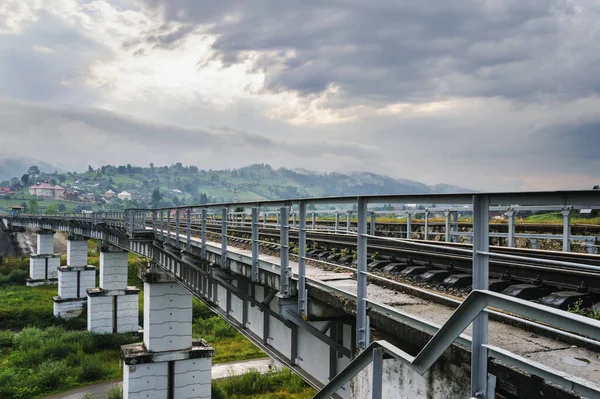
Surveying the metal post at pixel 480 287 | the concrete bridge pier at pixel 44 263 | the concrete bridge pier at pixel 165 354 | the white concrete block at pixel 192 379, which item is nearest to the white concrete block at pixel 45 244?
the concrete bridge pier at pixel 44 263

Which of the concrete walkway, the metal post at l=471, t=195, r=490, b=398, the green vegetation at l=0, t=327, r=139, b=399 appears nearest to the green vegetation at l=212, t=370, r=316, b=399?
the concrete walkway

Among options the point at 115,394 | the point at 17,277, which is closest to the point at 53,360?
the point at 115,394

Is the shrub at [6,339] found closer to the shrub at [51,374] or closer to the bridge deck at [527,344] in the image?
the shrub at [51,374]

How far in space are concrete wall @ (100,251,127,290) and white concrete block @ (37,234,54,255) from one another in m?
20.8

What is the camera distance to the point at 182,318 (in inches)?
806

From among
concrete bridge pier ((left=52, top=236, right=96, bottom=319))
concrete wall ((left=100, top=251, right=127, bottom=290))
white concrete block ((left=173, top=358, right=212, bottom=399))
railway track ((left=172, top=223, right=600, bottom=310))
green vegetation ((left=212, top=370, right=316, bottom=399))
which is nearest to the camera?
railway track ((left=172, top=223, right=600, bottom=310))

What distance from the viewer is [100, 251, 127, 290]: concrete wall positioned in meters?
33.9

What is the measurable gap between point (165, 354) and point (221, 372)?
8.40 m

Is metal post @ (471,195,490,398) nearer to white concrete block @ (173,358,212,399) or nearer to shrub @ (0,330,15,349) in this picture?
white concrete block @ (173,358,212,399)

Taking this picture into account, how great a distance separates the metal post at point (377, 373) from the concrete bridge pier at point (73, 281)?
41.1 meters

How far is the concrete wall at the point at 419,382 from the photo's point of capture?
3.88 m

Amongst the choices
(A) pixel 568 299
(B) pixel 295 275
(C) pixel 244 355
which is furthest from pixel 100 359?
(A) pixel 568 299

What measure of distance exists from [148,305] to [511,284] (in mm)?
16079

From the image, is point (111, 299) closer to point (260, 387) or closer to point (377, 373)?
point (260, 387)
